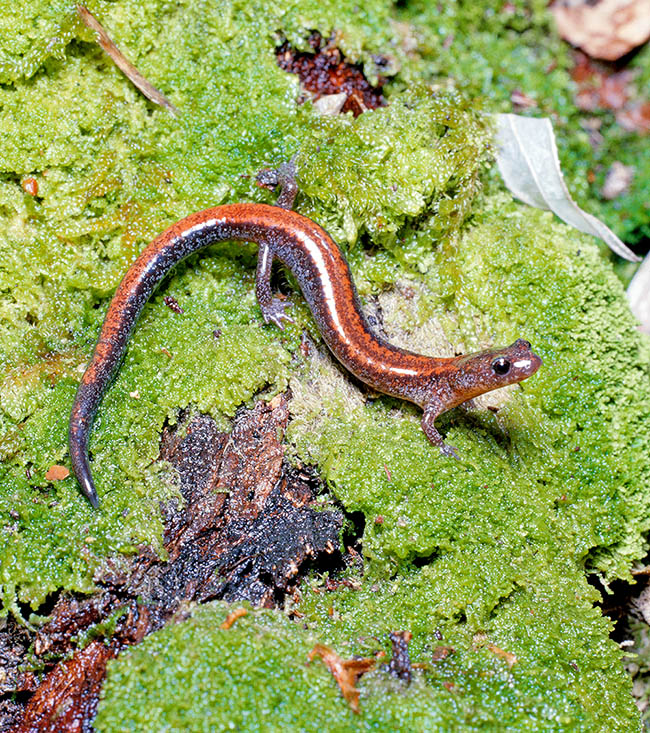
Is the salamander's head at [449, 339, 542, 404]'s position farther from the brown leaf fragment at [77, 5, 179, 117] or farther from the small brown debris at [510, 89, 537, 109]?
the small brown debris at [510, 89, 537, 109]

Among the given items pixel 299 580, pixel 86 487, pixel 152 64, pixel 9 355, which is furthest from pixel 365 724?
pixel 152 64

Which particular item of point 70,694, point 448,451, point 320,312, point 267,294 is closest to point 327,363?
point 320,312

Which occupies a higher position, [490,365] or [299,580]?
[490,365]

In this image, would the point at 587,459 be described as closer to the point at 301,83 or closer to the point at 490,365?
the point at 490,365

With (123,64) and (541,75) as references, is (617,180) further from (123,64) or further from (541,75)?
(123,64)

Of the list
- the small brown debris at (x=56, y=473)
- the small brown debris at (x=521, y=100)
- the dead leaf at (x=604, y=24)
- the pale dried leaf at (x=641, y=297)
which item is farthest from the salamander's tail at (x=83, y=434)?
the dead leaf at (x=604, y=24)

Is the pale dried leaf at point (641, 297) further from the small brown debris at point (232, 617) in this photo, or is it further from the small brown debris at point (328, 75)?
the small brown debris at point (232, 617)
